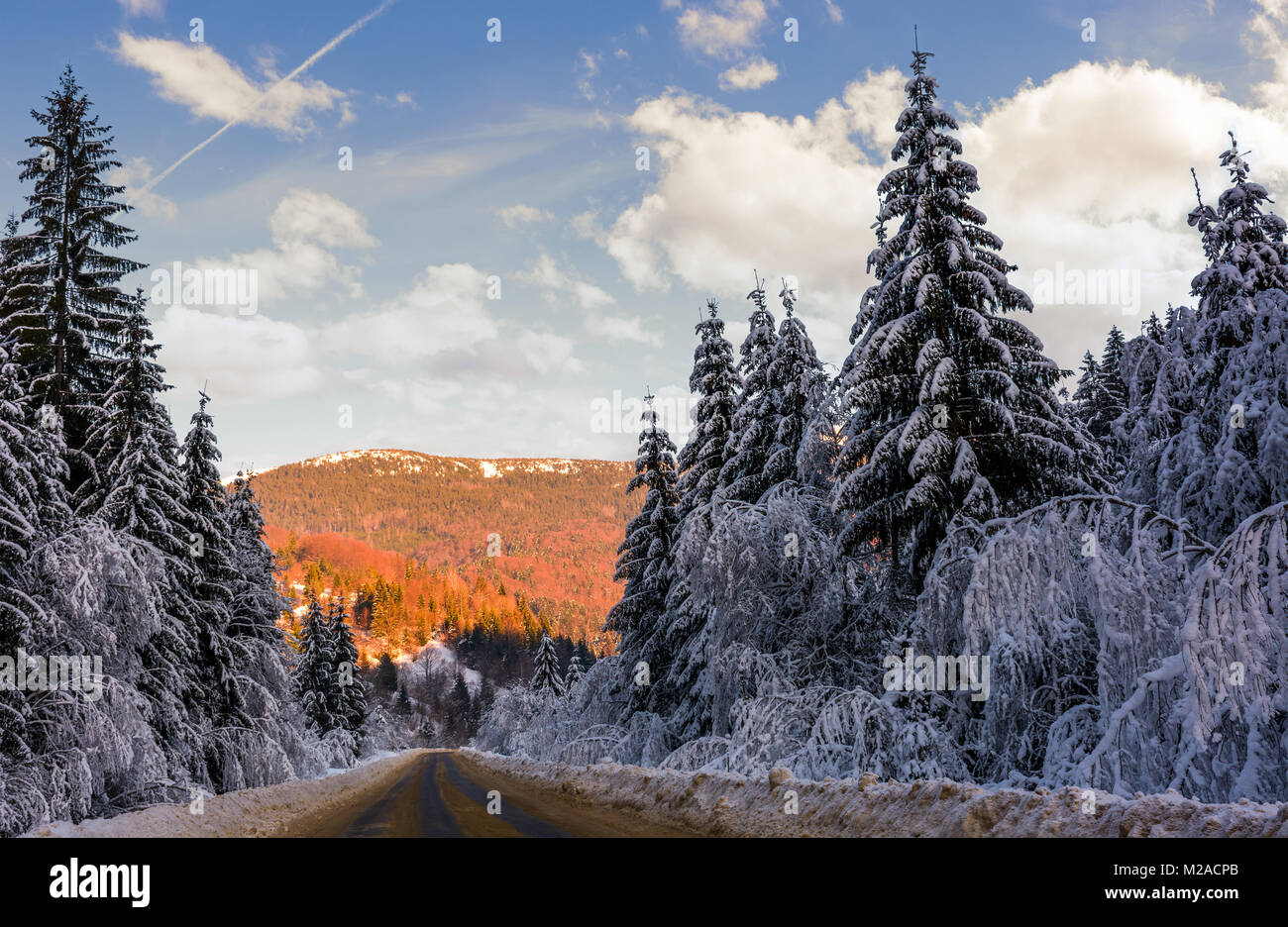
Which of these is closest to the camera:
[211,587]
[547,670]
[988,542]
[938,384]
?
[988,542]

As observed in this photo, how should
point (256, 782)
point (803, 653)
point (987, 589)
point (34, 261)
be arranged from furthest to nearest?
point (256, 782), point (34, 261), point (803, 653), point (987, 589)

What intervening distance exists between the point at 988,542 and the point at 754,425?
11780 millimetres

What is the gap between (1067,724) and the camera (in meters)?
10.5

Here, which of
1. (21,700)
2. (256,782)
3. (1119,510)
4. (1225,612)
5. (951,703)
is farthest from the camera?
(256,782)

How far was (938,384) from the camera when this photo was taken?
14.0m

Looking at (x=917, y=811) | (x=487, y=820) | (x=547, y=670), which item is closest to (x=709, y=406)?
(x=487, y=820)

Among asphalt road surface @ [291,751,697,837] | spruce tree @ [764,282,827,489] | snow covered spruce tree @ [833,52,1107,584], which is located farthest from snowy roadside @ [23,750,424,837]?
spruce tree @ [764,282,827,489]

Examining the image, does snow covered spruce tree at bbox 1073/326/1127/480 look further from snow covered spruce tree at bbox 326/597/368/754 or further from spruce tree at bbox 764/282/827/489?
snow covered spruce tree at bbox 326/597/368/754

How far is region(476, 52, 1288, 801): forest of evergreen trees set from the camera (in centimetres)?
822

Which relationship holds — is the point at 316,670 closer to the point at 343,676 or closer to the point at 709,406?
the point at 343,676

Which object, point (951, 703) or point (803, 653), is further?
point (803, 653)
